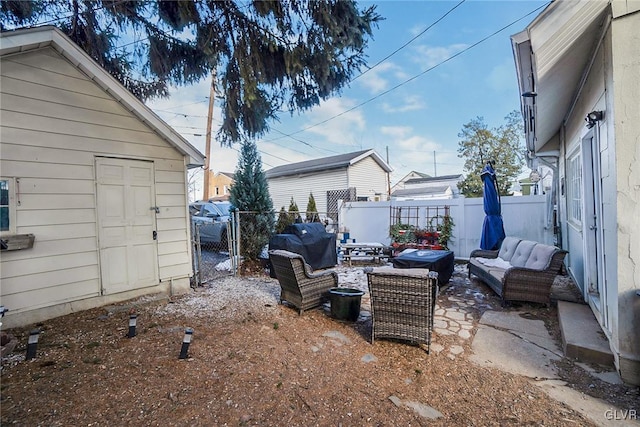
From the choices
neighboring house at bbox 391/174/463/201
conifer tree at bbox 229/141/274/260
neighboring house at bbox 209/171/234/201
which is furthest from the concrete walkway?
neighboring house at bbox 209/171/234/201

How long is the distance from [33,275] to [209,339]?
2.45 m

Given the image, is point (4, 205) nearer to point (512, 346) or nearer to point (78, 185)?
point (78, 185)

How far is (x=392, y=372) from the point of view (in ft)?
8.72

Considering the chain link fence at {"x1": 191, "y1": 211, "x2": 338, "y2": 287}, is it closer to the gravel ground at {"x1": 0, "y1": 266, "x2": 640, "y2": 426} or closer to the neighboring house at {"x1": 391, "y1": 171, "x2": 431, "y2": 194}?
the gravel ground at {"x1": 0, "y1": 266, "x2": 640, "y2": 426}

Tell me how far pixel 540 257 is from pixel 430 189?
19.9 m

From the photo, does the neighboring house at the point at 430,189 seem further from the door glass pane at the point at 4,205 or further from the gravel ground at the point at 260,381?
the door glass pane at the point at 4,205

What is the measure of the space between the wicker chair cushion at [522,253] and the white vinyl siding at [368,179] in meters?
10.7

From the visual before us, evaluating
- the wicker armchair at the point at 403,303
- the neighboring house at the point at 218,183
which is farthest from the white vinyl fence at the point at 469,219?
the neighboring house at the point at 218,183

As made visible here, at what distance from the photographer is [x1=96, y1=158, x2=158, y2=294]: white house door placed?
14.3 ft

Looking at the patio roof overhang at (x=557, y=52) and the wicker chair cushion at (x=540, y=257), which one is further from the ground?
the patio roof overhang at (x=557, y=52)

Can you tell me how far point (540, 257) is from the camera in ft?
14.4

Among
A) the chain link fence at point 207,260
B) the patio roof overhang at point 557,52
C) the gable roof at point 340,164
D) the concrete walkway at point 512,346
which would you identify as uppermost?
the gable roof at point 340,164

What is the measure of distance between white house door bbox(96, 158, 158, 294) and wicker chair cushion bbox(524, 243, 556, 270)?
19.1ft

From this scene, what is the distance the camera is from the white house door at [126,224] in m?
4.36
